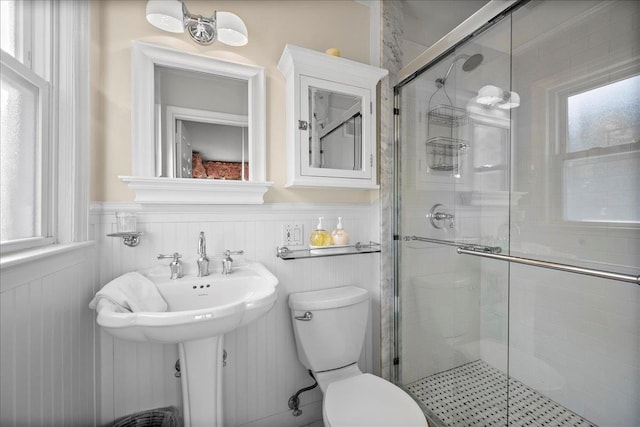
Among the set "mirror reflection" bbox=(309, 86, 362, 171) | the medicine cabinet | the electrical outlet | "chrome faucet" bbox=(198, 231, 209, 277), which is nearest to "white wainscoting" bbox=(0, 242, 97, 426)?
"chrome faucet" bbox=(198, 231, 209, 277)

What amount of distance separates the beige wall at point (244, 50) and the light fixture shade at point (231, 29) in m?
0.05

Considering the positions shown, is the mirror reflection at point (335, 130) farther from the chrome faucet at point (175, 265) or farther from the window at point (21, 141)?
the window at point (21, 141)

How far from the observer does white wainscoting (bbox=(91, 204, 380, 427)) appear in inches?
44.7

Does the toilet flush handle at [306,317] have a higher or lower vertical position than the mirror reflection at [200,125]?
lower

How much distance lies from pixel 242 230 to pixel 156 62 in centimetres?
85

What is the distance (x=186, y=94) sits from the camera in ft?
4.10

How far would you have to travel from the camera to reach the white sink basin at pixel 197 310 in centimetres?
75

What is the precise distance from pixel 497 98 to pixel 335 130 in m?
0.82

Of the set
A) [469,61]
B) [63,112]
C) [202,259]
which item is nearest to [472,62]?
[469,61]

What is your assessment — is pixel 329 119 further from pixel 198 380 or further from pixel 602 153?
pixel 198 380

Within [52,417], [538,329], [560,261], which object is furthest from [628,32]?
[52,417]

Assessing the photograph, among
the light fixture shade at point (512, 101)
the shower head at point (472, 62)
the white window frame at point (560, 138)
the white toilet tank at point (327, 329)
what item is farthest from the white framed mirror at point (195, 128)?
the white window frame at point (560, 138)

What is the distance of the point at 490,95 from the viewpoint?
133 centimetres

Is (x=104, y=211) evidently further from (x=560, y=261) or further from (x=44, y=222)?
(x=560, y=261)
